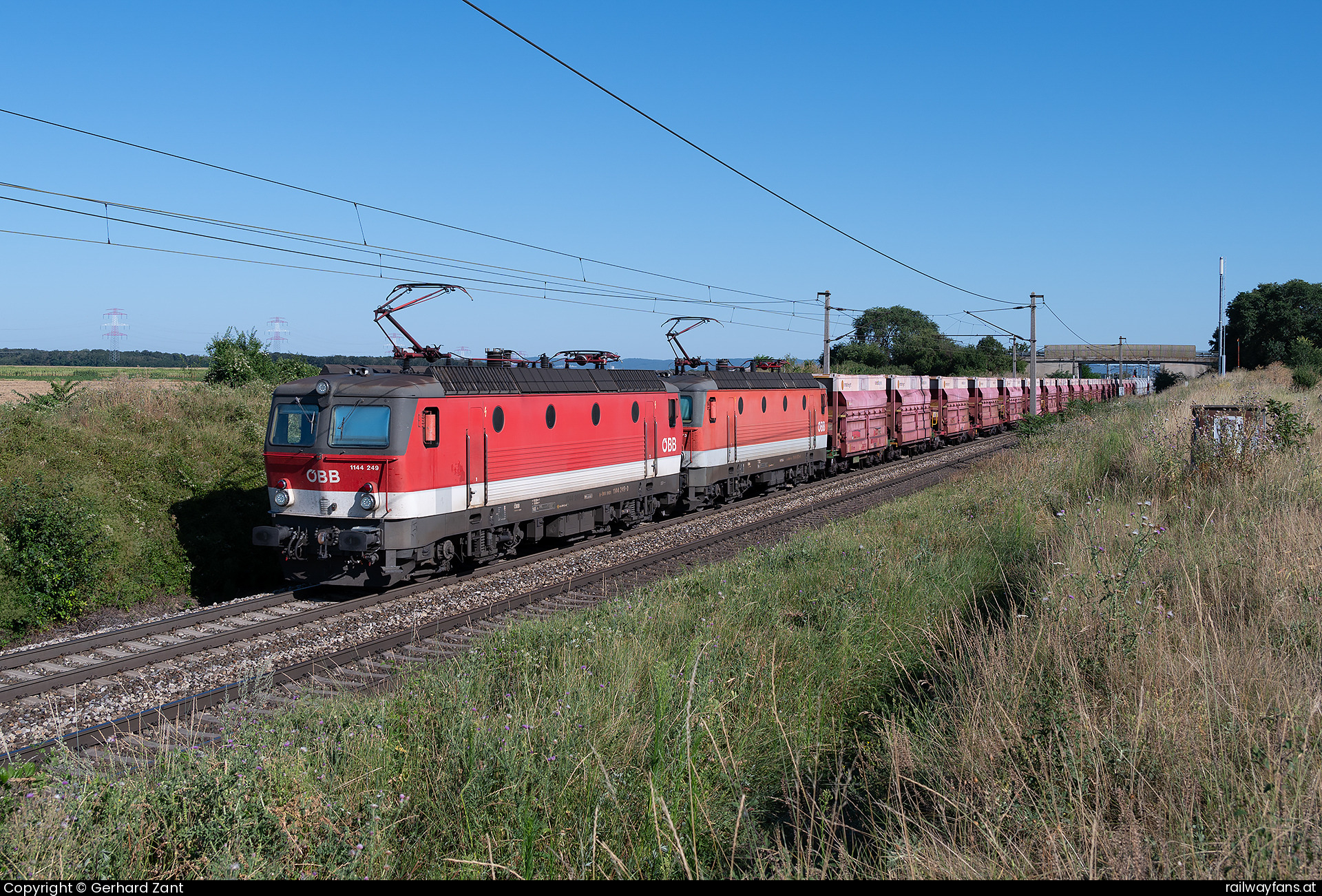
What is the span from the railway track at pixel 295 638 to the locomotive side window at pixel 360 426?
2337 millimetres

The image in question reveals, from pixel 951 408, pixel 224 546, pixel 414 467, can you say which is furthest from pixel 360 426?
pixel 951 408

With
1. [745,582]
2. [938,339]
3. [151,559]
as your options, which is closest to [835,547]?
[745,582]

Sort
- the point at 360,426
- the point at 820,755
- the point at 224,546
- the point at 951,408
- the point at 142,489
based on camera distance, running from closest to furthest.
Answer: the point at 820,755
the point at 360,426
the point at 224,546
the point at 142,489
the point at 951,408

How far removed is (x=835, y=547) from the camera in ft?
38.7

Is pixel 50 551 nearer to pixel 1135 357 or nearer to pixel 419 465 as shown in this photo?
pixel 419 465

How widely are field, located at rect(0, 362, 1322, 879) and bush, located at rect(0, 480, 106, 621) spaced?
27.0 ft

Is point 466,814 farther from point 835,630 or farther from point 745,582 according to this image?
point 745,582

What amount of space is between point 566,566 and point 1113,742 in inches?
418

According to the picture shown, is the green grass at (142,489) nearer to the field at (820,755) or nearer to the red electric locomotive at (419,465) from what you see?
the red electric locomotive at (419,465)

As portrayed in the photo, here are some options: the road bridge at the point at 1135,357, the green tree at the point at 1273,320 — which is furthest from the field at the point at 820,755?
the road bridge at the point at 1135,357

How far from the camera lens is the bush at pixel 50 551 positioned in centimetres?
1193

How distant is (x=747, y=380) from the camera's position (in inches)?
835

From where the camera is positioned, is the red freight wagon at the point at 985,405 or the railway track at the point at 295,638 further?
the red freight wagon at the point at 985,405

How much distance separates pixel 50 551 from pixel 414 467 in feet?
19.5
